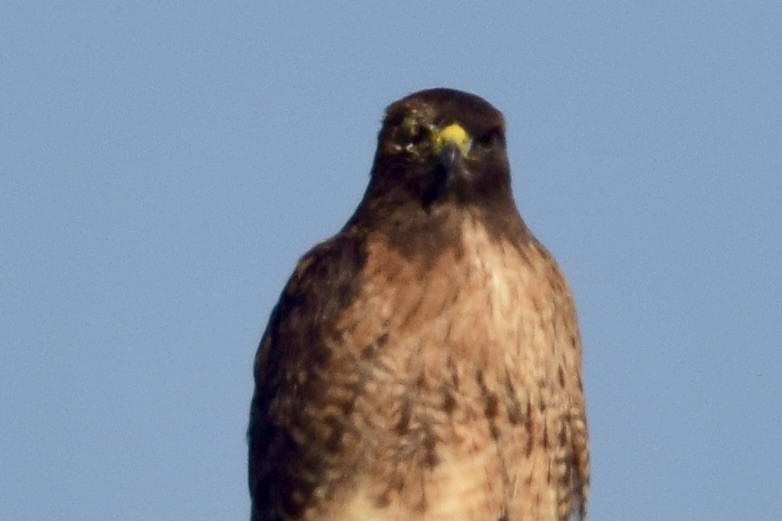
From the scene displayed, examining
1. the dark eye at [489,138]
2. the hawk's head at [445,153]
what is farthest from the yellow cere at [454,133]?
the dark eye at [489,138]

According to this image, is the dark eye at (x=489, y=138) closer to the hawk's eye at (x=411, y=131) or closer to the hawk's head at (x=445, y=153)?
the hawk's head at (x=445, y=153)

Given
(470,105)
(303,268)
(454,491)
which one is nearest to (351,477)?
(454,491)

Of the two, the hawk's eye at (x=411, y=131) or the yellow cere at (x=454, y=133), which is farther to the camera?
the hawk's eye at (x=411, y=131)

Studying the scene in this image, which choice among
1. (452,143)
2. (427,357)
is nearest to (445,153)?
(452,143)

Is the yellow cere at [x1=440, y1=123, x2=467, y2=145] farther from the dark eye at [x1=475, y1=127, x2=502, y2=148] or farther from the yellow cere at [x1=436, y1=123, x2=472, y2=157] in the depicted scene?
the dark eye at [x1=475, y1=127, x2=502, y2=148]

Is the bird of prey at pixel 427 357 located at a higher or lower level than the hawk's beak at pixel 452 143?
lower

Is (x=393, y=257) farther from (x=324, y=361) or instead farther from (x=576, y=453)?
(x=576, y=453)

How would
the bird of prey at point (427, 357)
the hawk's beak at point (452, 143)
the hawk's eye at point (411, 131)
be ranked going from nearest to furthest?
the bird of prey at point (427, 357) < the hawk's beak at point (452, 143) < the hawk's eye at point (411, 131)

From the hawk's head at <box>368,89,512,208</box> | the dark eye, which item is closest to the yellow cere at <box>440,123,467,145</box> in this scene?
the hawk's head at <box>368,89,512,208</box>
